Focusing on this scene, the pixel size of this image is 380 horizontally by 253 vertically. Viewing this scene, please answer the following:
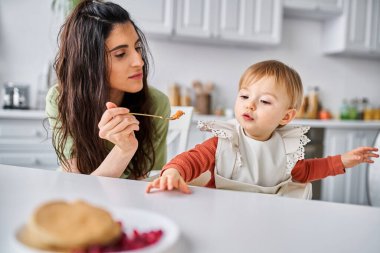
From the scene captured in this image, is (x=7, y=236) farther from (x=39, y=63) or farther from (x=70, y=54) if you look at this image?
(x=39, y=63)

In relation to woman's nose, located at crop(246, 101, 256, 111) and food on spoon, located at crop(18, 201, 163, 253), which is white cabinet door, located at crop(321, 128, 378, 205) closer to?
woman's nose, located at crop(246, 101, 256, 111)

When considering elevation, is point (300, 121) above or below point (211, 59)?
below

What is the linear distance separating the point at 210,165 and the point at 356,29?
10.7 feet

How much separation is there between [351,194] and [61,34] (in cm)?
322

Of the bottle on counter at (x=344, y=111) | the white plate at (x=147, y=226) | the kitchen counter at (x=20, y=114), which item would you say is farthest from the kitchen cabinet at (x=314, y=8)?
the white plate at (x=147, y=226)

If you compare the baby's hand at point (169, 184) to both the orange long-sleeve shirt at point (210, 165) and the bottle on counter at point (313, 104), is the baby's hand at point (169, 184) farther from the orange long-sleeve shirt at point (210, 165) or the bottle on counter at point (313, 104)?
the bottle on counter at point (313, 104)

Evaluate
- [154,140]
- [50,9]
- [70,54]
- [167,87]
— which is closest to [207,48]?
[167,87]

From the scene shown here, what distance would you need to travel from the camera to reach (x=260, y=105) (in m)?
1.13

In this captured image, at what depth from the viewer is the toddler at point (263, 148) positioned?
1.11 meters

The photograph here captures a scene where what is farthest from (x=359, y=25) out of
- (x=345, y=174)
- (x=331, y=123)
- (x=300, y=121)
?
(x=345, y=174)

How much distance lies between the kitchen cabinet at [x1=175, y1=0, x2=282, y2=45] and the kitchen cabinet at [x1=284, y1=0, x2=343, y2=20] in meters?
0.19

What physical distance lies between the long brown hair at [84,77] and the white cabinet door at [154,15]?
6.06 feet

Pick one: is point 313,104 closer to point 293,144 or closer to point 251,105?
point 293,144

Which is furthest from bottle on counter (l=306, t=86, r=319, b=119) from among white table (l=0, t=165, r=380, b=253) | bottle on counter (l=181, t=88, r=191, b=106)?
white table (l=0, t=165, r=380, b=253)
